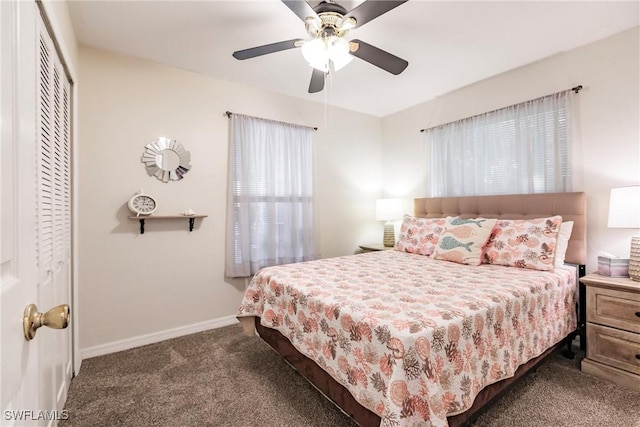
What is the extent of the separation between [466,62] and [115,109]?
128 inches

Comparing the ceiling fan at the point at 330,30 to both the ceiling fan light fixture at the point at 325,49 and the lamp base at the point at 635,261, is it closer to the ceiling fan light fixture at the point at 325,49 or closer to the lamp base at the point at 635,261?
the ceiling fan light fixture at the point at 325,49

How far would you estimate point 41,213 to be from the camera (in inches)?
54.3

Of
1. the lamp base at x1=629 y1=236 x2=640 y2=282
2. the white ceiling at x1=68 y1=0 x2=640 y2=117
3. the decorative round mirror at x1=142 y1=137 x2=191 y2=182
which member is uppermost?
the white ceiling at x1=68 y1=0 x2=640 y2=117

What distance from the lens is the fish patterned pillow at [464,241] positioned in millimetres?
2520

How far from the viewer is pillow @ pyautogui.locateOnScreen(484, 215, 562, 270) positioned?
7.48 feet

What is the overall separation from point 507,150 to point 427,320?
251 cm

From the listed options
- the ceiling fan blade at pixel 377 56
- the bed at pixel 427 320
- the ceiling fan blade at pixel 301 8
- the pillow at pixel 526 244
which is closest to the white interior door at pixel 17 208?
the bed at pixel 427 320

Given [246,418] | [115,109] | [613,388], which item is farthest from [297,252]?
[613,388]

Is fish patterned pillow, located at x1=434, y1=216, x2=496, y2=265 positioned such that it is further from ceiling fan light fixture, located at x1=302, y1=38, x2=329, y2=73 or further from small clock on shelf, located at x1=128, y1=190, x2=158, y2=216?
small clock on shelf, located at x1=128, y1=190, x2=158, y2=216

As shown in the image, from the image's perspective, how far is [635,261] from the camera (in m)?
2.00

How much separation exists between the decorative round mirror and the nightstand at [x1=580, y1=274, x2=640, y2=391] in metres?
3.48

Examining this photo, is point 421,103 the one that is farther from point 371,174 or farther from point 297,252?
point 297,252

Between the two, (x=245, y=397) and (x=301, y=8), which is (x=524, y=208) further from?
(x=245, y=397)

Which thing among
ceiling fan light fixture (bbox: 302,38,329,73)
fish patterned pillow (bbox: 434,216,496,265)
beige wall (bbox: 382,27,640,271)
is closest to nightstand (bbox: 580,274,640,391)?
beige wall (bbox: 382,27,640,271)
